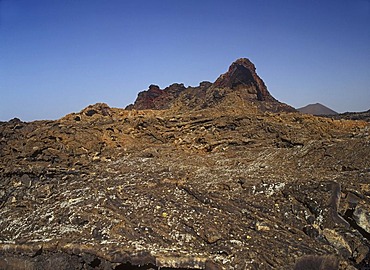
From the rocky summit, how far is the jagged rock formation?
2.40 meters

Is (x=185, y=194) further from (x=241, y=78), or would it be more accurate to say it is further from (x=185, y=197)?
(x=241, y=78)

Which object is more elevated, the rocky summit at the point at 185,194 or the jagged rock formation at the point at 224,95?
the jagged rock formation at the point at 224,95

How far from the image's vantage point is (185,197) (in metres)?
6.69

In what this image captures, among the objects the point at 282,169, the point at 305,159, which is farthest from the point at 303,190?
the point at 305,159

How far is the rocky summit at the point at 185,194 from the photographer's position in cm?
545

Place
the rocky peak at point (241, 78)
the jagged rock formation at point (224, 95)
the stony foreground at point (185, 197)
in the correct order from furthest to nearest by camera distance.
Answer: the rocky peak at point (241, 78) → the jagged rock formation at point (224, 95) → the stony foreground at point (185, 197)

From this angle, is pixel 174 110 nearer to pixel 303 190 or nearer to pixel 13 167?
pixel 13 167

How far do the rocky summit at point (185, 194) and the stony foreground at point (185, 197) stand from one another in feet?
0.07

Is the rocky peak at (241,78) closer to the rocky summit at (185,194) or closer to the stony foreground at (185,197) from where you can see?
the rocky summit at (185,194)

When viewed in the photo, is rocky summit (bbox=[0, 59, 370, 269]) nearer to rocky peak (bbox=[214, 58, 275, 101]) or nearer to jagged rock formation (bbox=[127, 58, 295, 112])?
jagged rock formation (bbox=[127, 58, 295, 112])

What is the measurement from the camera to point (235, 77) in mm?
16812

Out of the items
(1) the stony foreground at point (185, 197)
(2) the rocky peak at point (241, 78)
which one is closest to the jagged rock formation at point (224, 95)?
(2) the rocky peak at point (241, 78)

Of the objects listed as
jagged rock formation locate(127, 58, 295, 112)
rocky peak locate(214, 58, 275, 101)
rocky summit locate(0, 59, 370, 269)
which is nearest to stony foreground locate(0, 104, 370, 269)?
rocky summit locate(0, 59, 370, 269)

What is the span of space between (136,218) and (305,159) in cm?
426
